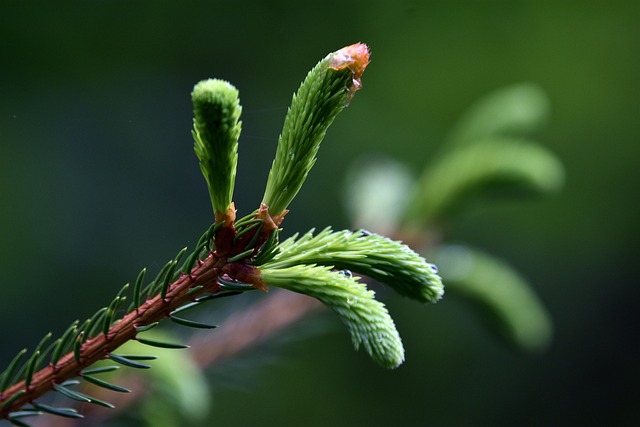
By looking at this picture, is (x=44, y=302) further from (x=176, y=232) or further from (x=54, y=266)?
(x=176, y=232)

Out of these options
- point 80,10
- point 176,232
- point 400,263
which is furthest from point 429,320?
point 400,263

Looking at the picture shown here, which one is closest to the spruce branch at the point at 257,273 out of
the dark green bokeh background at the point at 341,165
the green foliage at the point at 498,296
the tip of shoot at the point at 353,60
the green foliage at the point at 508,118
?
A: the tip of shoot at the point at 353,60

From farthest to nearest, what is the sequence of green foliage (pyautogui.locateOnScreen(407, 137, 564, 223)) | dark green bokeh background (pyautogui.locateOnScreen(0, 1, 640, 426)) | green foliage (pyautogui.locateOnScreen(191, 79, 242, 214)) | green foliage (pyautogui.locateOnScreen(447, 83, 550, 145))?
dark green bokeh background (pyautogui.locateOnScreen(0, 1, 640, 426))
green foliage (pyautogui.locateOnScreen(447, 83, 550, 145))
green foliage (pyautogui.locateOnScreen(407, 137, 564, 223))
green foliage (pyautogui.locateOnScreen(191, 79, 242, 214))

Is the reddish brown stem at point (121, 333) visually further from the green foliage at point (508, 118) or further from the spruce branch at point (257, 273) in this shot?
the green foliage at point (508, 118)

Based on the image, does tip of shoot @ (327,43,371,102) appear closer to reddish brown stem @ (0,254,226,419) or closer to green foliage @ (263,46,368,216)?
green foliage @ (263,46,368,216)

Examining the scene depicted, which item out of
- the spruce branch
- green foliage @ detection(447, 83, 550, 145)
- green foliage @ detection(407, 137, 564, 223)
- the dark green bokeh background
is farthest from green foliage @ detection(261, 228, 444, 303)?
the dark green bokeh background

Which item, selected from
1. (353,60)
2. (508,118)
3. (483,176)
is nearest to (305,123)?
(353,60)
